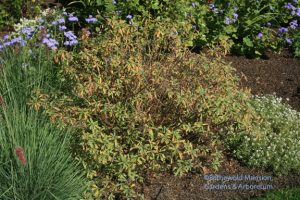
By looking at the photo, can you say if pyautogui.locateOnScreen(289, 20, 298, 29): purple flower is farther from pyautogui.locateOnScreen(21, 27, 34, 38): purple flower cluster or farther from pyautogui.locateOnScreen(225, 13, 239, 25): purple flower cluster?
pyautogui.locateOnScreen(21, 27, 34, 38): purple flower cluster

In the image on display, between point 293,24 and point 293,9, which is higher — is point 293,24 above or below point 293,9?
below

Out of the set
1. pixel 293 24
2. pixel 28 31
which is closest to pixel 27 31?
pixel 28 31

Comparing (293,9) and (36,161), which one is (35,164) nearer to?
(36,161)

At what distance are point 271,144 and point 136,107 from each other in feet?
4.85

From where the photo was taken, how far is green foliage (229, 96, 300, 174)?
5.03 meters

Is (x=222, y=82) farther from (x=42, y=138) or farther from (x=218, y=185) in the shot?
(x=42, y=138)

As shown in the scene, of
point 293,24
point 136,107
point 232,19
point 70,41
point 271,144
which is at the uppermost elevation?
point 136,107

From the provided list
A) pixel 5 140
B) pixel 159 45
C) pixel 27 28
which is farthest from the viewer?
pixel 27 28

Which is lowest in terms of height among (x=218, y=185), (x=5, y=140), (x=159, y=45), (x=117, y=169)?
(x=218, y=185)

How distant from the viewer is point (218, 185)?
4.84m

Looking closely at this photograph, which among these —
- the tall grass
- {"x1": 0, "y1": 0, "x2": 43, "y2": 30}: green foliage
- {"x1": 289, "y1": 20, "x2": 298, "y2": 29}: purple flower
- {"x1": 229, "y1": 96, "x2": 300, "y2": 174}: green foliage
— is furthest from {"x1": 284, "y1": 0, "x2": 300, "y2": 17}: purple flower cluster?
the tall grass

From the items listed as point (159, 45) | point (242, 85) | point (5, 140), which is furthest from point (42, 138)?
point (242, 85)

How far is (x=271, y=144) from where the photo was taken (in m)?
5.09

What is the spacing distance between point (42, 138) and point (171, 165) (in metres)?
1.17
